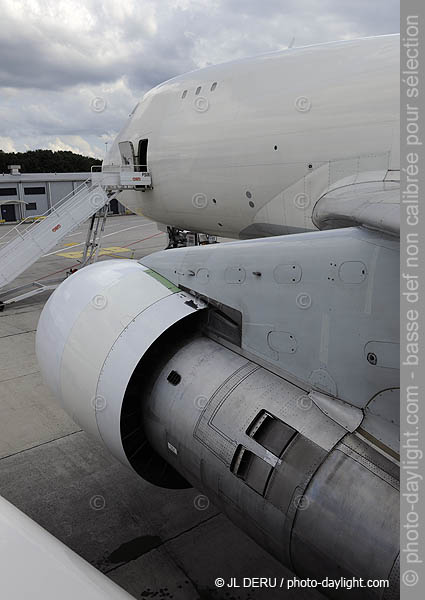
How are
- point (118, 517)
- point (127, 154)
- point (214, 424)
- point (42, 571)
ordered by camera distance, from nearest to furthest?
point (42, 571) → point (214, 424) → point (118, 517) → point (127, 154)

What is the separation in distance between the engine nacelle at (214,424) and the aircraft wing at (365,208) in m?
1.67

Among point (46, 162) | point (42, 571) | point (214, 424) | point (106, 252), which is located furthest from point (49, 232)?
point (46, 162)

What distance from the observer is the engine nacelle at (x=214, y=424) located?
11.8ft

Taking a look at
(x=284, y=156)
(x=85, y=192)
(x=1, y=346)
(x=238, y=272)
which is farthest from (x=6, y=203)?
(x=238, y=272)

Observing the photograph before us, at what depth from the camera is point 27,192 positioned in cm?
4919

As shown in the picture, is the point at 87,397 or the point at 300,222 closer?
the point at 87,397

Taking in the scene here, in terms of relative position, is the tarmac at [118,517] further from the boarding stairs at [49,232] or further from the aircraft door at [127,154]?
the boarding stairs at [49,232]

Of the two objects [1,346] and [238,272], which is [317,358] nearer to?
[238,272]

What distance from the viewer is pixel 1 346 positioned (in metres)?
12.6

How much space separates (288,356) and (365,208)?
155 centimetres

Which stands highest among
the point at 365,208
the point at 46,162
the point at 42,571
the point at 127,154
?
the point at 46,162

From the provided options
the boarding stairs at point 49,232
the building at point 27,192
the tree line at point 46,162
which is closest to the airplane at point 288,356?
the boarding stairs at point 49,232

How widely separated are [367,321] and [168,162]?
8345 millimetres

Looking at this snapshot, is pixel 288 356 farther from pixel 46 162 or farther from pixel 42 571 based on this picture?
pixel 46 162
